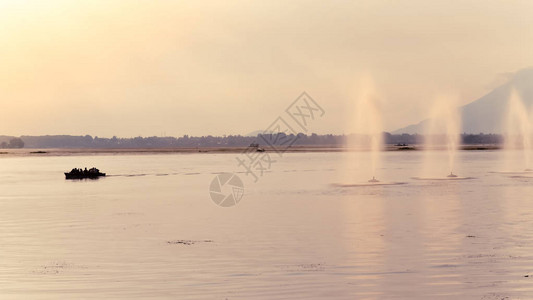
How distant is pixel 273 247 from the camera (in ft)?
87.2

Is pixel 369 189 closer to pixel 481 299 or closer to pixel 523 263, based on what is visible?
pixel 523 263

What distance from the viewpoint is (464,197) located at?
4919 cm

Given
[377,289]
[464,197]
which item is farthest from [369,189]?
[377,289]

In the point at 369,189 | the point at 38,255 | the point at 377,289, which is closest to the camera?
the point at 377,289

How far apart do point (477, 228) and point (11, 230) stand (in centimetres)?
2167

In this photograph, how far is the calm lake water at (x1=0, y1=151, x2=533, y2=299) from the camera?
19.0 m
